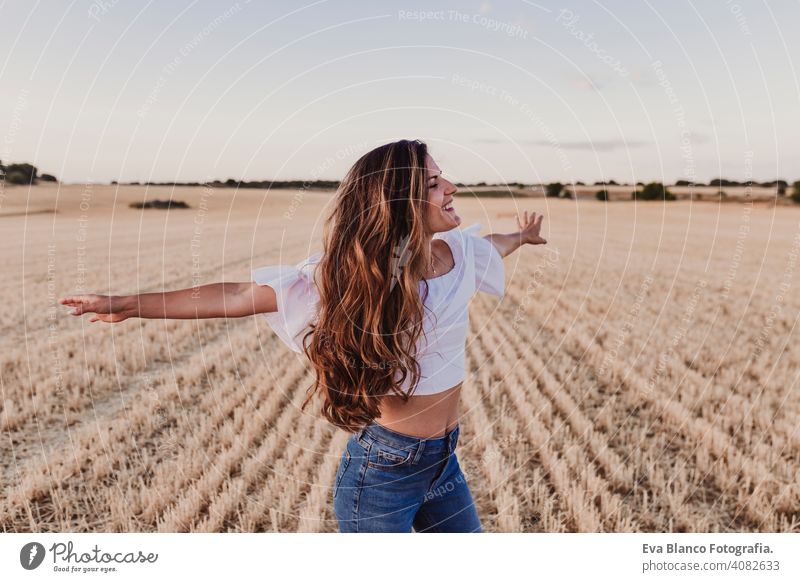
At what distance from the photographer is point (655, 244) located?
86.5 feet

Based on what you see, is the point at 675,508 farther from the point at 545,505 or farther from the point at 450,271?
the point at 450,271

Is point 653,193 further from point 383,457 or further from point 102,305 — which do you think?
point 102,305

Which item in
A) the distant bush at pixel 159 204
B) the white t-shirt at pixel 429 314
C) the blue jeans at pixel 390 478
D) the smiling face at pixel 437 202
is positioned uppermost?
the smiling face at pixel 437 202

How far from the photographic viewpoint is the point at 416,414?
2.62 meters

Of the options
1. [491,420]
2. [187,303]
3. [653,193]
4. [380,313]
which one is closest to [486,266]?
[380,313]

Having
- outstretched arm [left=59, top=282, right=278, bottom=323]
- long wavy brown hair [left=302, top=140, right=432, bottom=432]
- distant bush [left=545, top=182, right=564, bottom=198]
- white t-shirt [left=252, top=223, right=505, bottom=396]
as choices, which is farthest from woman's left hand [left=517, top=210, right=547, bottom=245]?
distant bush [left=545, top=182, right=564, bottom=198]

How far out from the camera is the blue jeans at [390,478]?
102 inches

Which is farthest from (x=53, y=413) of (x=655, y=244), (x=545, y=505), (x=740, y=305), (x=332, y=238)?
(x=655, y=244)

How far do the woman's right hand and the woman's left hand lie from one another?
1.99m

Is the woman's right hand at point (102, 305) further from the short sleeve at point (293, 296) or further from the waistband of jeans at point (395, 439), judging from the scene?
the waistband of jeans at point (395, 439)

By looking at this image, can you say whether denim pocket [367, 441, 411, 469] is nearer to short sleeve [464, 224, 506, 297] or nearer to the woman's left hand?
short sleeve [464, 224, 506, 297]

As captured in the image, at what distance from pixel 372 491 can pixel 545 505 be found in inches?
102

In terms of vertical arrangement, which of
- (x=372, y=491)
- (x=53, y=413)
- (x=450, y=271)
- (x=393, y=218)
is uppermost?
(x=393, y=218)
